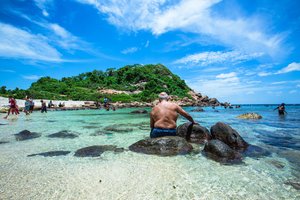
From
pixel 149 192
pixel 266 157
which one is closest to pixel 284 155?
pixel 266 157

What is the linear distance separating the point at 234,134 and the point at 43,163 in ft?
24.7

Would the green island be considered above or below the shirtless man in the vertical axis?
above

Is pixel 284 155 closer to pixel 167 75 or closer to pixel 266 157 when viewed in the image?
pixel 266 157

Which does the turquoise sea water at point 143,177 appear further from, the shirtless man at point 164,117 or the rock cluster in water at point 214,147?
the shirtless man at point 164,117

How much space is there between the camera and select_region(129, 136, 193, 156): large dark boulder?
7.54 meters

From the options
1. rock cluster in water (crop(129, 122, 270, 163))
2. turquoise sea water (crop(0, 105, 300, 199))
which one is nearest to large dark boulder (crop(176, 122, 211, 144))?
rock cluster in water (crop(129, 122, 270, 163))

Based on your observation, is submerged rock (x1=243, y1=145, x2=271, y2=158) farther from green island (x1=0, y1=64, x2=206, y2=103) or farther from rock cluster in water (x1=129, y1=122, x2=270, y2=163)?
green island (x1=0, y1=64, x2=206, y2=103)

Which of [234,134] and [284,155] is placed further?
[234,134]

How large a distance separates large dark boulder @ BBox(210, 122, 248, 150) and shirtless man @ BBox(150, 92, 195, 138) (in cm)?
237

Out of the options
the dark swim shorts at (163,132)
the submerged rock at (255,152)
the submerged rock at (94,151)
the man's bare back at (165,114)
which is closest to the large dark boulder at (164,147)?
the dark swim shorts at (163,132)

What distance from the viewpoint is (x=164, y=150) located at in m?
7.59

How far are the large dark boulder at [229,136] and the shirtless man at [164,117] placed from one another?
2.37m

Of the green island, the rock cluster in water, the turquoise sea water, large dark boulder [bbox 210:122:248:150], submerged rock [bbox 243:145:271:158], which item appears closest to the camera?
the turquoise sea water

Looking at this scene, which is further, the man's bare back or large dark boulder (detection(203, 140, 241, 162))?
the man's bare back
